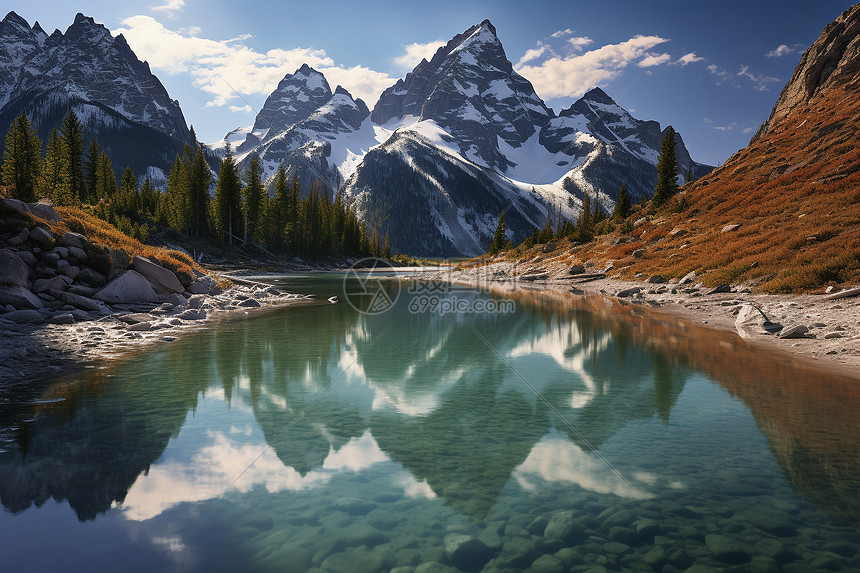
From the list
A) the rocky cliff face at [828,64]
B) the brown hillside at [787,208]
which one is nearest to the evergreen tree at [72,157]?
the brown hillside at [787,208]

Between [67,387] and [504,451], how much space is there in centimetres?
1087

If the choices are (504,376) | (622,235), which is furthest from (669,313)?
(622,235)

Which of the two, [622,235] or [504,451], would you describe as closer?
[504,451]

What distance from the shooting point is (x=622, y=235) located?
61531 mm

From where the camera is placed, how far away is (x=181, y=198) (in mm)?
82562

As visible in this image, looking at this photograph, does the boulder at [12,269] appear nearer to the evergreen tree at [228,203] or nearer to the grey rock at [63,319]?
the grey rock at [63,319]

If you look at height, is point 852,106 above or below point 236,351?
above

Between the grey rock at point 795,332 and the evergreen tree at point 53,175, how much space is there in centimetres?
7356

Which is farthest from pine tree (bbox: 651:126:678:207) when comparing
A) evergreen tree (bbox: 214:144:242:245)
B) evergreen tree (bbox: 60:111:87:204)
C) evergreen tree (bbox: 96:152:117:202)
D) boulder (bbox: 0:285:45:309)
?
evergreen tree (bbox: 96:152:117:202)

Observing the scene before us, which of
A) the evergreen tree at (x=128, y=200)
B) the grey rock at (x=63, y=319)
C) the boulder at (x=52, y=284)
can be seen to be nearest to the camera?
the grey rock at (x=63, y=319)

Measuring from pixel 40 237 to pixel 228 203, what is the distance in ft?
241

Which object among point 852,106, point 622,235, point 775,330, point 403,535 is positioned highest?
point 852,106

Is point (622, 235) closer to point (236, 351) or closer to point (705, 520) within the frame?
point (236, 351)

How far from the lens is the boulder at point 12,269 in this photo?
17469 mm
